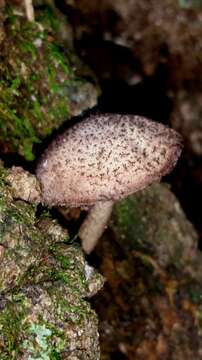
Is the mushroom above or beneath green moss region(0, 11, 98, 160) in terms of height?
above

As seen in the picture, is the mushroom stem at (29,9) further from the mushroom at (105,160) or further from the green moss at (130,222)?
the green moss at (130,222)

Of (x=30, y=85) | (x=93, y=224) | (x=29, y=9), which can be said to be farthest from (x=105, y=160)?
(x=29, y=9)

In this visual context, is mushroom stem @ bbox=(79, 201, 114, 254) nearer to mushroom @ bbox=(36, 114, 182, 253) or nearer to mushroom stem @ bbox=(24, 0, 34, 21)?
mushroom @ bbox=(36, 114, 182, 253)

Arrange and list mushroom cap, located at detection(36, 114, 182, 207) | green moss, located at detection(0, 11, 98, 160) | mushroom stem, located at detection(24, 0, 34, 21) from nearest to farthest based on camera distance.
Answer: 1. mushroom cap, located at detection(36, 114, 182, 207)
2. green moss, located at detection(0, 11, 98, 160)
3. mushroom stem, located at detection(24, 0, 34, 21)

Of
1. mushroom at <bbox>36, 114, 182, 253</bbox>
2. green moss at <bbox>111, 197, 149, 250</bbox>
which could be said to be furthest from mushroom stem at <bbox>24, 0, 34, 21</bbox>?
green moss at <bbox>111, 197, 149, 250</bbox>

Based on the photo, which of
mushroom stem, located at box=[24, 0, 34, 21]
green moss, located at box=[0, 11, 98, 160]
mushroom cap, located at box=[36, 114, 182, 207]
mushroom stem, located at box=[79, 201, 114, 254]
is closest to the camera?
mushroom cap, located at box=[36, 114, 182, 207]

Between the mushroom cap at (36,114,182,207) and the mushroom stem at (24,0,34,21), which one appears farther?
the mushroom stem at (24,0,34,21)
